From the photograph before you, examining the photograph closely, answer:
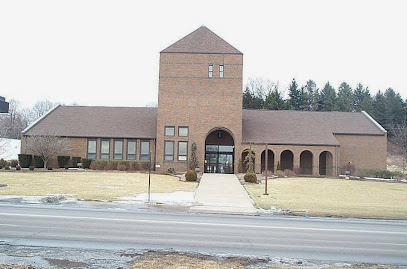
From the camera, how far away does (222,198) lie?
23297mm

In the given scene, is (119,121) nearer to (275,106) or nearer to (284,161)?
(284,161)

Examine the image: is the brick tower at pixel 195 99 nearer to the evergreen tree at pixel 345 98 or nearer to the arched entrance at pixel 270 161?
the arched entrance at pixel 270 161

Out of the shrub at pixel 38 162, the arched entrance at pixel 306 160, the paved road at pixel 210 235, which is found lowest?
the paved road at pixel 210 235

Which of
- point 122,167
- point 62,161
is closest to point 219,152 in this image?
point 122,167

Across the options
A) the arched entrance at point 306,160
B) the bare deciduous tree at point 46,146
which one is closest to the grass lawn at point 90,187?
the bare deciduous tree at point 46,146

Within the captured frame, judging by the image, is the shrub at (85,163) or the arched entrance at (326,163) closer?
the shrub at (85,163)

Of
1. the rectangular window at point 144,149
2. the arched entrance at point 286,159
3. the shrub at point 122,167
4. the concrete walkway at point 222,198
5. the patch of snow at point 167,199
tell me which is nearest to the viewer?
the concrete walkway at point 222,198

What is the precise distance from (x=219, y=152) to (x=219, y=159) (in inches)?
30.8

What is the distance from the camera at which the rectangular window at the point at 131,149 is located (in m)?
42.4

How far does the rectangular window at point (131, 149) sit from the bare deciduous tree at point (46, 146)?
20.8 ft

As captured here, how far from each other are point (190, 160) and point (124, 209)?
22.7 m

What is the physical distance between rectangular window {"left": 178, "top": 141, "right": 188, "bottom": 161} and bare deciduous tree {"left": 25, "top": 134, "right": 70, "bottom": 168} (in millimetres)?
11784

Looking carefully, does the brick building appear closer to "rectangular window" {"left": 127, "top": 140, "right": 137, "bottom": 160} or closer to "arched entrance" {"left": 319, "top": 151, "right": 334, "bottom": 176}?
"arched entrance" {"left": 319, "top": 151, "right": 334, "bottom": 176}

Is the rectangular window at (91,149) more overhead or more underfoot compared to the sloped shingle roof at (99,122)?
more underfoot
